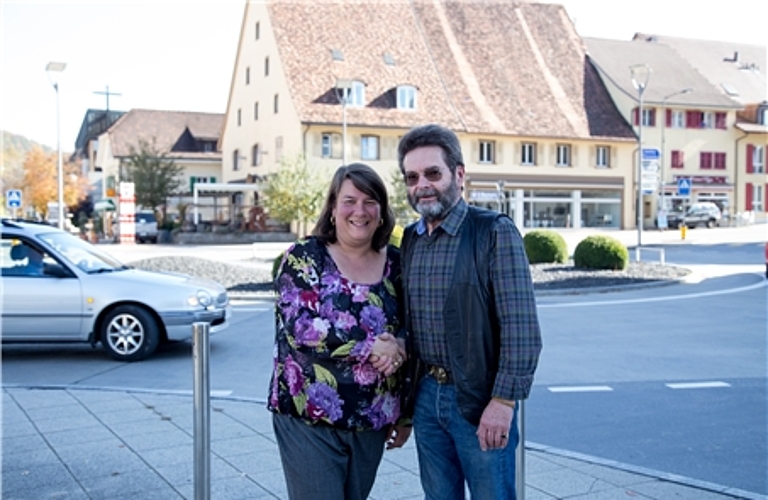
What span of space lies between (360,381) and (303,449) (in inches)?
13.4

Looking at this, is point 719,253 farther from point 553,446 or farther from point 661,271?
point 553,446

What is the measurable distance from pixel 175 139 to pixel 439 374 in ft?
225

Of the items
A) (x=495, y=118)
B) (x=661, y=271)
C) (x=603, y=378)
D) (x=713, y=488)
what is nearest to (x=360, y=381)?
(x=713, y=488)

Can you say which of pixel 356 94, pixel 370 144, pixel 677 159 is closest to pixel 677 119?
pixel 677 159

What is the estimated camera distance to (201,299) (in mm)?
10070

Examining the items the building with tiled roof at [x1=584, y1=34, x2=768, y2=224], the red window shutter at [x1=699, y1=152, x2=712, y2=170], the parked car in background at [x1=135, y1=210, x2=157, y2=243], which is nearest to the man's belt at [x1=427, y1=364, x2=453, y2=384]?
the parked car in background at [x1=135, y1=210, x2=157, y2=243]

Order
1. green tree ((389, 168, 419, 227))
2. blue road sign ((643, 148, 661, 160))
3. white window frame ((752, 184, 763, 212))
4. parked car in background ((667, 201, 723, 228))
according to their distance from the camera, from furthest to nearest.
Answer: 1. white window frame ((752, 184, 763, 212))
2. parked car in background ((667, 201, 723, 228))
3. green tree ((389, 168, 419, 227))
4. blue road sign ((643, 148, 661, 160))

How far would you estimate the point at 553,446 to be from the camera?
6.16 metres

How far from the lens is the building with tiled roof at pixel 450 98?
45719 mm

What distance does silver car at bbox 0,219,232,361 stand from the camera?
31.8 ft

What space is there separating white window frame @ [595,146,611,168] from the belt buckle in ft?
170

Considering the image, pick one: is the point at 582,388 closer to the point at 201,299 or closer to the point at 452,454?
the point at 201,299

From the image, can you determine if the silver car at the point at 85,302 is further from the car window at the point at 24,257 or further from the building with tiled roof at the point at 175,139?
the building with tiled roof at the point at 175,139

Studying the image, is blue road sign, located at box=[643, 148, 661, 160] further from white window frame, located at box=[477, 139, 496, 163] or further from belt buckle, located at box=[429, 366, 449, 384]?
white window frame, located at box=[477, 139, 496, 163]
